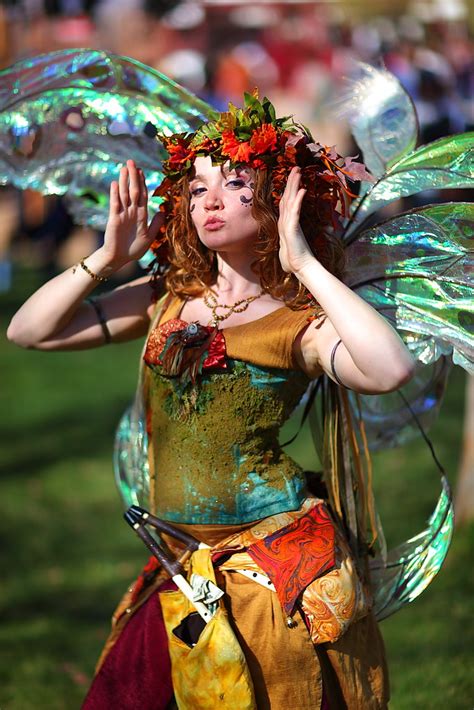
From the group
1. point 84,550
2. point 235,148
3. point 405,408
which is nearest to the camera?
point 235,148

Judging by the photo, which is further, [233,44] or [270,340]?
[233,44]

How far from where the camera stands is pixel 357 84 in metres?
3.24

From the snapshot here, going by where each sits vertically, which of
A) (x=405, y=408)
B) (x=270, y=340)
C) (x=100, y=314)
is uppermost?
(x=100, y=314)

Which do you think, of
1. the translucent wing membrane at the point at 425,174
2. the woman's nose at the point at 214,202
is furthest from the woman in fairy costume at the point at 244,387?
the translucent wing membrane at the point at 425,174

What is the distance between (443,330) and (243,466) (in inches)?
24.6

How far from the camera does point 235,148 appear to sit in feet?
8.80

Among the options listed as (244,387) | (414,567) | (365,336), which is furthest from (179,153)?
(414,567)

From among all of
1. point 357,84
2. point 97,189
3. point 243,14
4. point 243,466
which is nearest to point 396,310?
point 243,466

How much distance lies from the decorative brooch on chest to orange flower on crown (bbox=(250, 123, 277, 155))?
468mm

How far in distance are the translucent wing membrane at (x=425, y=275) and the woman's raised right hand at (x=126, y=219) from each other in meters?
0.57

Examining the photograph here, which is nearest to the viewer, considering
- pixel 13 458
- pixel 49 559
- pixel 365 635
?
pixel 365 635

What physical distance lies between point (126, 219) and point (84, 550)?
3.09 m

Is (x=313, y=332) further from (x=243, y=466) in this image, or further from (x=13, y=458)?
(x=13, y=458)

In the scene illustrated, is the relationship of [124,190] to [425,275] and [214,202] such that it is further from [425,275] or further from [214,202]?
[425,275]
